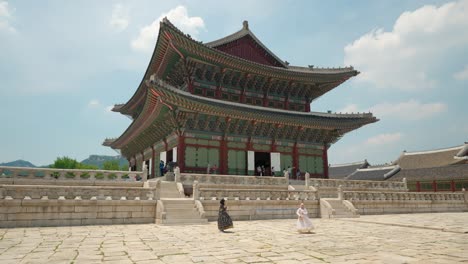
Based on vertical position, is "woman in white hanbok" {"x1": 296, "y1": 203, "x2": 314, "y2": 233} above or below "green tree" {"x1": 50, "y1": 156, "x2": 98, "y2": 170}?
below

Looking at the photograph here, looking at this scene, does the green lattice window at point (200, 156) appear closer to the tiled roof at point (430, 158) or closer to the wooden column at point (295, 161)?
the wooden column at point (295, 161)

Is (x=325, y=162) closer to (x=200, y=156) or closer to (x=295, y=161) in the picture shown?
(x=295, y=161)

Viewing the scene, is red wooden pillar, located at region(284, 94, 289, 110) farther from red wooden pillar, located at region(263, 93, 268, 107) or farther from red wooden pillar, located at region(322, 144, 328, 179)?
red wooden pillar, located at region(322, 144, 328, 179)

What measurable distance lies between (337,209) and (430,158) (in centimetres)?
3141

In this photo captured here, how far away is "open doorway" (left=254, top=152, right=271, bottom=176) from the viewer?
2664 centimetres

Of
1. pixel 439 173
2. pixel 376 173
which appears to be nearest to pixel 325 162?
pixel 439 173

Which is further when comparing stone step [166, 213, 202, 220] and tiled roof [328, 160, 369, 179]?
tiled roof [328, 160, 369, 179]

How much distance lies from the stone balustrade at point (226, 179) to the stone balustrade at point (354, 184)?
7.44 ft

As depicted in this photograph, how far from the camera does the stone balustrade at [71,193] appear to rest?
12539 millimetres

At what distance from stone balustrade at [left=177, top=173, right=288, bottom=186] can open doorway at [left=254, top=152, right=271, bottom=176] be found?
14.1 ft

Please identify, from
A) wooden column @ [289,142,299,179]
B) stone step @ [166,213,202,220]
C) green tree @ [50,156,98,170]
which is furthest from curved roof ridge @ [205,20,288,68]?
green tree @ [50,156,98,170]

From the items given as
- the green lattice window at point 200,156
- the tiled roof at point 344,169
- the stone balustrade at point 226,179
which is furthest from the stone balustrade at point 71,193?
the tiled roof at point 344,169

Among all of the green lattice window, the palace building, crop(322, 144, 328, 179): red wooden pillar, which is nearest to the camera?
the palace building

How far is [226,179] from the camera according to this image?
20.4m
